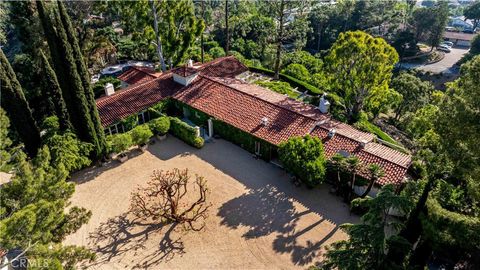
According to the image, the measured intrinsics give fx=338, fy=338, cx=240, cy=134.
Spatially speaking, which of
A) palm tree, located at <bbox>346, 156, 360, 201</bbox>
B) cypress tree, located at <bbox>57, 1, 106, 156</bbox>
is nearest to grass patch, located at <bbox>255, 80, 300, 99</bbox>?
palm tree, located at <bbox>346, 156, 360, 201</bbox>

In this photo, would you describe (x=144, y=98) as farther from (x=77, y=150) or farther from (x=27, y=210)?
(x=27, y=210)

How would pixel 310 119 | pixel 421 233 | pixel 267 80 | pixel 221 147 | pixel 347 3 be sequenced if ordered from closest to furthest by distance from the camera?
1. pixel 421 233
2. pixel 310 119
3. pixel 221 147
4. pixel 267 80
5. pixel 347 3

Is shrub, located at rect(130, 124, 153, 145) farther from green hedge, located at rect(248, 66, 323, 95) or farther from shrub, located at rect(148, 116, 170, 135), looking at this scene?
green hedge, located at rect(248, 66, 323, 95)

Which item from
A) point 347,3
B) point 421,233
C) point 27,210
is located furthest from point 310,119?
point 347,3

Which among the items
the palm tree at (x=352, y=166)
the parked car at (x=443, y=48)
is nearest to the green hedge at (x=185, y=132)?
the palm tree at (x=352, y=166)

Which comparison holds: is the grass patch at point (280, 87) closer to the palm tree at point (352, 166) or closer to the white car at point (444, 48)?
the palm tree at point (352, 166)

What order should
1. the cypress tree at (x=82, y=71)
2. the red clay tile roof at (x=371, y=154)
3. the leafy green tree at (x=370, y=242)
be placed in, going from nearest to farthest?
the leafy green tree at (x=370, y=242) < the cypress tree at (x=82, y=71) < the red clay tile roof at (x=371, y=154)
